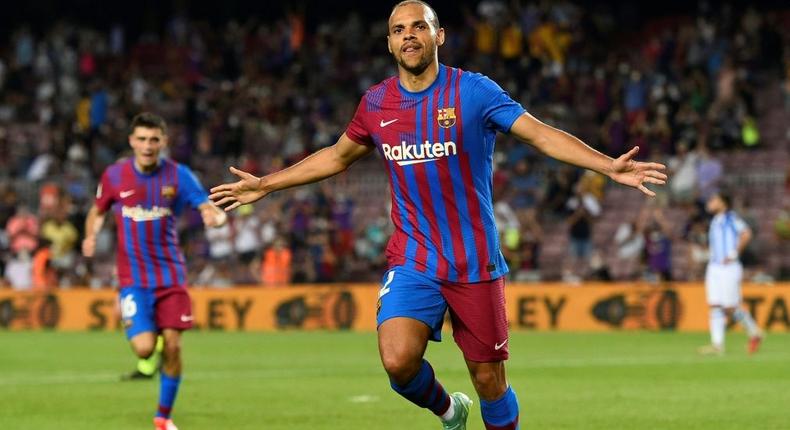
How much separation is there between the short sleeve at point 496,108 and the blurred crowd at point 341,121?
18.6 meters

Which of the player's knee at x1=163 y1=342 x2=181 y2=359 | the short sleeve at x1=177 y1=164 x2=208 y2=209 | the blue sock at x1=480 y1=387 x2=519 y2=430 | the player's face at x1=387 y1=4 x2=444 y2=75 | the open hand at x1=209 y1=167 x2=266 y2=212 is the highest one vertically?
the player's face at x1=387 y1=4 x2=444 y2=75

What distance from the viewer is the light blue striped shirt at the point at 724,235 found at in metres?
19.5

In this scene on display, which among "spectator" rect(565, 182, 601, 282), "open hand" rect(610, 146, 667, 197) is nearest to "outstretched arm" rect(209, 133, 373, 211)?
"open hand" rect(610, 146, 667, 197)

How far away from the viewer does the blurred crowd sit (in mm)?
28438

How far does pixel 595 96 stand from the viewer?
30.9 metres

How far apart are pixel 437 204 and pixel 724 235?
12167mm

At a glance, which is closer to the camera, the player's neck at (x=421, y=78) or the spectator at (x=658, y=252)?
the player's neck at (x=421, y=78)

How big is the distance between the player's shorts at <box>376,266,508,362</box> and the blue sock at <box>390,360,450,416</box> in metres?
0.35

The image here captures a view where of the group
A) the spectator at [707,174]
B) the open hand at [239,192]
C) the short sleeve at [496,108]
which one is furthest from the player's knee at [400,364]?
the spectator at [707,174]

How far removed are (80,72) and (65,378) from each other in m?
20.8

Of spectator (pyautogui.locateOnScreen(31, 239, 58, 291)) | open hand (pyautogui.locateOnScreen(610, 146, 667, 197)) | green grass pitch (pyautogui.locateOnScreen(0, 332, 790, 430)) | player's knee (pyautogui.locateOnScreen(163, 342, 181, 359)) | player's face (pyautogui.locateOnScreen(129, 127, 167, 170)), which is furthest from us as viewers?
spectator (pyautogui.locateOnScreen(31, 239, 58, 291))

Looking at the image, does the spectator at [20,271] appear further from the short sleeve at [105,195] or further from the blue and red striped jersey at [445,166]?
the blue and red striped jersey at [445,166]

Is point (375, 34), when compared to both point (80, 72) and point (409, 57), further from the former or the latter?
point (409, 57)

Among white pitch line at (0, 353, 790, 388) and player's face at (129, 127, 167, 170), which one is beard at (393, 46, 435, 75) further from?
white pitch line at (0, 353, 790, 388)
